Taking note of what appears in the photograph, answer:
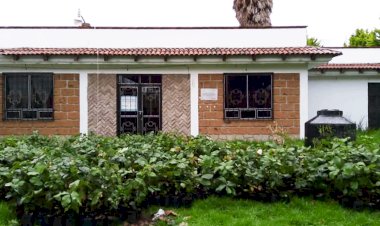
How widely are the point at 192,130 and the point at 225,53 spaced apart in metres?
2.71

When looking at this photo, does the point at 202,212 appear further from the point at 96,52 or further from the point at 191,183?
the point at 96,52

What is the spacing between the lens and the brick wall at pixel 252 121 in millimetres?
15672

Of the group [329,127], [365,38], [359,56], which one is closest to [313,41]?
[365,38]

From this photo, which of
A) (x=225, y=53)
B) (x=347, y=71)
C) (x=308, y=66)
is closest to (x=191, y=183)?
(x=225, y=53)

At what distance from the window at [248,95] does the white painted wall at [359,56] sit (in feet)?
14.1

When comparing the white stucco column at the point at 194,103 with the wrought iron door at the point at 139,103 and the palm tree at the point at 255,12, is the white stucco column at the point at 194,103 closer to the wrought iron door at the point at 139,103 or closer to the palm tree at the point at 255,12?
the wrought iron door at the point at 139,103

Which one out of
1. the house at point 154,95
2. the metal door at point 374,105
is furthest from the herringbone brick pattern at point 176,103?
the metal door at point 374,105

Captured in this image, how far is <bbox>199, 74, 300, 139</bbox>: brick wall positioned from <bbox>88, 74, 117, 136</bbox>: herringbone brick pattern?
291cm

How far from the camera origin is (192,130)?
51.6ft

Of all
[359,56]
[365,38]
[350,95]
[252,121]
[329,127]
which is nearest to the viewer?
[329,127]

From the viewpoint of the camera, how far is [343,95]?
1781 centimetres

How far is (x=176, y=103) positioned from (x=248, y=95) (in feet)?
7.78

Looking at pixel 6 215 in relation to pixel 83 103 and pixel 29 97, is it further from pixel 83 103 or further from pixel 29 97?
pixel 29 97

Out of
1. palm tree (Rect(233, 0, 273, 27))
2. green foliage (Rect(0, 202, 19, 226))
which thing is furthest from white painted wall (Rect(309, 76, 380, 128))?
green foliage (Rect(0, 202, 19, 226))
